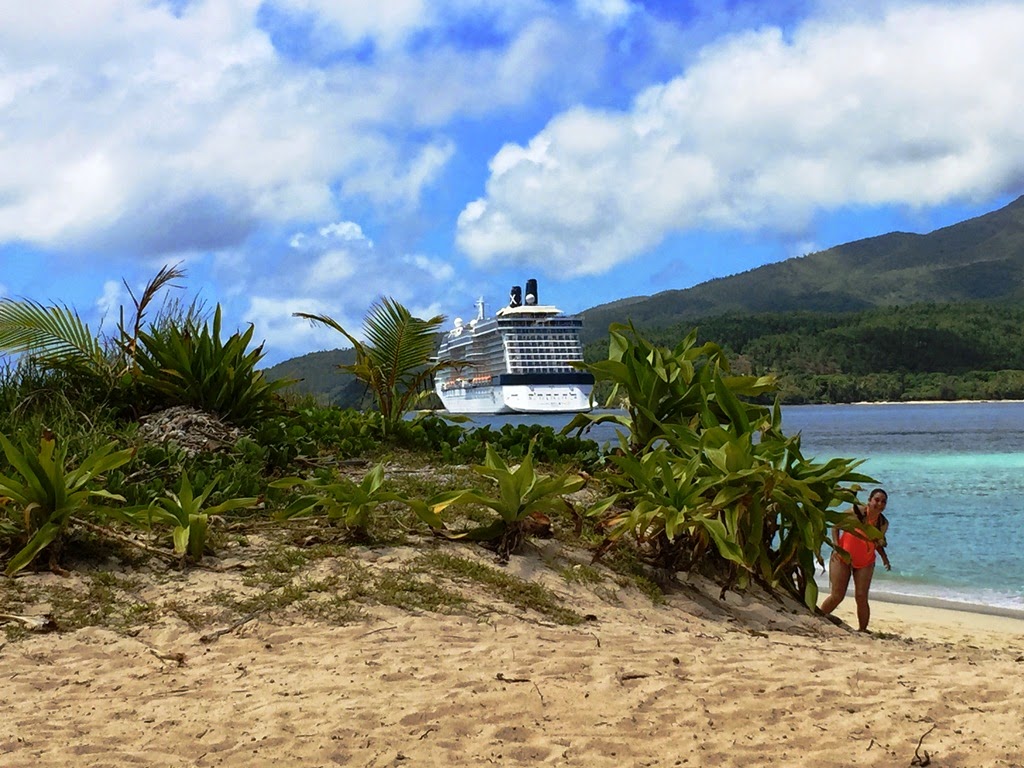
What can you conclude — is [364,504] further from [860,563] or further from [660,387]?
[860,563]

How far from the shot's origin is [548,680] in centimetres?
347

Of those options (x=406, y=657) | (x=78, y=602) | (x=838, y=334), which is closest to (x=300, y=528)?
(x=78, y=602)

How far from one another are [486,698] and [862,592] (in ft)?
13.7

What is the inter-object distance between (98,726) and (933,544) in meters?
13.5

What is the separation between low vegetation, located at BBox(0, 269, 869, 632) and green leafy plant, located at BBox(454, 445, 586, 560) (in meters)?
0.01

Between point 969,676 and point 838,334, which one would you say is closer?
point 969,676

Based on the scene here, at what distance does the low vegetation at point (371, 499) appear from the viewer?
15.5 feet

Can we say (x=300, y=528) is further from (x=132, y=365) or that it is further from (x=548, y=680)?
(x=132, y=365)

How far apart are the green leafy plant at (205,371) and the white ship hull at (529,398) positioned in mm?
63210

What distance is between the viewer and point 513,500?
17.3 feet

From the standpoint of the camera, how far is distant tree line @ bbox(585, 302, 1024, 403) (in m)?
113

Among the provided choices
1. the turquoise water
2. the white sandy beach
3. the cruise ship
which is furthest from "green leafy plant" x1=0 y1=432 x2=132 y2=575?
the cruise ship

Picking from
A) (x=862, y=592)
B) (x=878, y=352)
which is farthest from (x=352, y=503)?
(x=878, y=352)

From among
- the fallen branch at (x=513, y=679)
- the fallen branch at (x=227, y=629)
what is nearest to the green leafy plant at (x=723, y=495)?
the fallen branch at (x=513, y=679)
